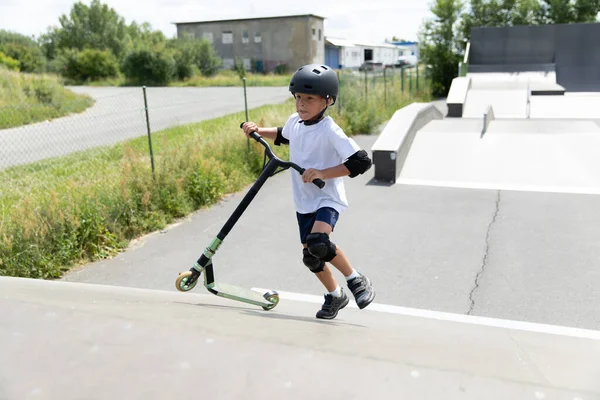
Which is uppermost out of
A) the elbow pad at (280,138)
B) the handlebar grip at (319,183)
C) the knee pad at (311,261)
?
the elbow pad at (280,138)

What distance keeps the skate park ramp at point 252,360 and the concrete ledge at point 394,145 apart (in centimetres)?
641

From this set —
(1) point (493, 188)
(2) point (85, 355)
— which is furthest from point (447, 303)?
(1) point (493, 188)

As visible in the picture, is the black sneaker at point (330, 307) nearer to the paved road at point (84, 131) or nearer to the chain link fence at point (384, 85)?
the paved road at point (84, 131)

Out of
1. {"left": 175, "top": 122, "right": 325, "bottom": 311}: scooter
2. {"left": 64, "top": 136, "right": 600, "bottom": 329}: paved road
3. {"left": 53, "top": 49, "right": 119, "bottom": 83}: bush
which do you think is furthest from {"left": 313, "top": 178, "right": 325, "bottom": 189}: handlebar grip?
{"left": 53, "top": 49, "right": 119, "bottom": 83}: bush

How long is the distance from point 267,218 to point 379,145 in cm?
295

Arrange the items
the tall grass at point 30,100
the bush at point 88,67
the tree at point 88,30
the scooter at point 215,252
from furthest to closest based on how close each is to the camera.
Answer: the tree at point 88,30 < the bush at point 88,67 < the tall grass at point 30,100 < the scooter at point 215,252

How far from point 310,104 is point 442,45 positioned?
99.9ft

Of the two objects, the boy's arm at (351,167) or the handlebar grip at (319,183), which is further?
the boy's arm at (351,167)

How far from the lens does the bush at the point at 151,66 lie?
4466 centimetres

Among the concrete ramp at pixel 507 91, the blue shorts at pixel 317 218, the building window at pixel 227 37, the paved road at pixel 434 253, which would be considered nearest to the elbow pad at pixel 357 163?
the blue shorts at pixel 317 218

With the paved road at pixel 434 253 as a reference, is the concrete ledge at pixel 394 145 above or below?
above

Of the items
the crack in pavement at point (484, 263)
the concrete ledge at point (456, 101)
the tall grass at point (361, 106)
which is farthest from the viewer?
the concrete ledge at point (456, 101)

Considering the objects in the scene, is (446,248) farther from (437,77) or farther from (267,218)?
(437,77)

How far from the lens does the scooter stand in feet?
11.0
